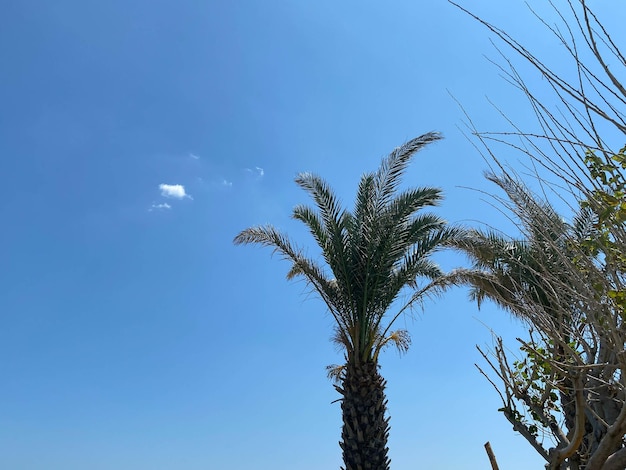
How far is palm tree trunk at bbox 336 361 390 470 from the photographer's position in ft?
40.3

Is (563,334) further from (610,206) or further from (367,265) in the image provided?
(367,265)

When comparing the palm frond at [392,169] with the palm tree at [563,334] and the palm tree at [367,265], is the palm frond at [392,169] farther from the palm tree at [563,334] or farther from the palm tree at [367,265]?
the palm tree at [563,334]

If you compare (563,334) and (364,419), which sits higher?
(364,419)

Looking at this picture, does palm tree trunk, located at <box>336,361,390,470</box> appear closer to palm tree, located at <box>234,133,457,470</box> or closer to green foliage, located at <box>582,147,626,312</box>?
palm tree, located at <box>234,133,457,470</box>

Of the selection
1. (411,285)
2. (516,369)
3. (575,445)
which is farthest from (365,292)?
(575,445)

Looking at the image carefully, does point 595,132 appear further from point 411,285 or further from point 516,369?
point 411,285

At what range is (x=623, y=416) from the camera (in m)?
4.31

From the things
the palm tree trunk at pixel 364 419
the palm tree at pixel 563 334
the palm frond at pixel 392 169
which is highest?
the palm frond at pixel 392 169

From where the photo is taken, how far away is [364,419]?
40.9 feet

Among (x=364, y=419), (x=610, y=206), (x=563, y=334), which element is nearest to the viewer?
(x=610, y=206)

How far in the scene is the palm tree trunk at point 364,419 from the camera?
12273 mm

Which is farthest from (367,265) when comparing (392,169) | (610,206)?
(610,206)

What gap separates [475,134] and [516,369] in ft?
12.0

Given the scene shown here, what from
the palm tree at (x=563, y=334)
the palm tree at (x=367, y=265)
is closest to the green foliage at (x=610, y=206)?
the palm tree at (x=563, y=334)
